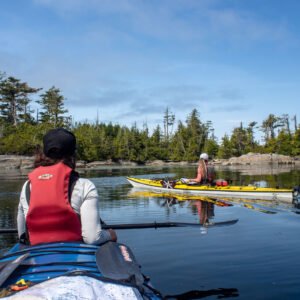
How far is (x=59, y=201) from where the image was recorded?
3188mm

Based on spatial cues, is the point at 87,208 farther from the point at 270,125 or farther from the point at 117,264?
the point at 270,125

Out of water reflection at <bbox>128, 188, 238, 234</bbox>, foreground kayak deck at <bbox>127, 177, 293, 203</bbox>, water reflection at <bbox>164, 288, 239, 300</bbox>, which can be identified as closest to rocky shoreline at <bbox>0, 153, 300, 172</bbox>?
foreground kayak deck at <bbox>127, 177, 293, 203</bbox>

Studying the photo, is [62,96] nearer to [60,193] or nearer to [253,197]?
[253,197]

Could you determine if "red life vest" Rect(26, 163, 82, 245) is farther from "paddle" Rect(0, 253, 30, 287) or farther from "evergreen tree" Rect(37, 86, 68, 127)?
"evergreen tree" Rect(37, 86, 68, 127)

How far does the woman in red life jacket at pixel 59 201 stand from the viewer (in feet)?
10.5

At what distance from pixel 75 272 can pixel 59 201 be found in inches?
29.3

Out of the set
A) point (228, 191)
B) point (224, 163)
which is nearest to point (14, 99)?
point (224, 163)

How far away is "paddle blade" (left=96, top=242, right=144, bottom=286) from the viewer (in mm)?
2803

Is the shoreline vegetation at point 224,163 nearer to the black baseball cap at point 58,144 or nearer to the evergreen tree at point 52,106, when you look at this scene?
the evergreen tree at point 52,106

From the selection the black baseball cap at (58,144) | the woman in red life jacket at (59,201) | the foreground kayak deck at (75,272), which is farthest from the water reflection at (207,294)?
the black baseball cap at (58,144)

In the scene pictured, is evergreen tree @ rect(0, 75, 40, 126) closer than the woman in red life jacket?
No

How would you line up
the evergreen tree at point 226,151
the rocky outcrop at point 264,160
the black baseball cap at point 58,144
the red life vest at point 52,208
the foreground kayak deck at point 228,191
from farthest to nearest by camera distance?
the evergreen tree at point 226,151
the rocky outcrop at point 264,160
the foreground kayak deck at point 228,191
the black baseball cap at point 58,144
the red life vest at point 52,208

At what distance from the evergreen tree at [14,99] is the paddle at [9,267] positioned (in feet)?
243

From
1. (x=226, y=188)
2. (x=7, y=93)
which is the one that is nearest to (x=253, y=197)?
(x=226, y=188)
